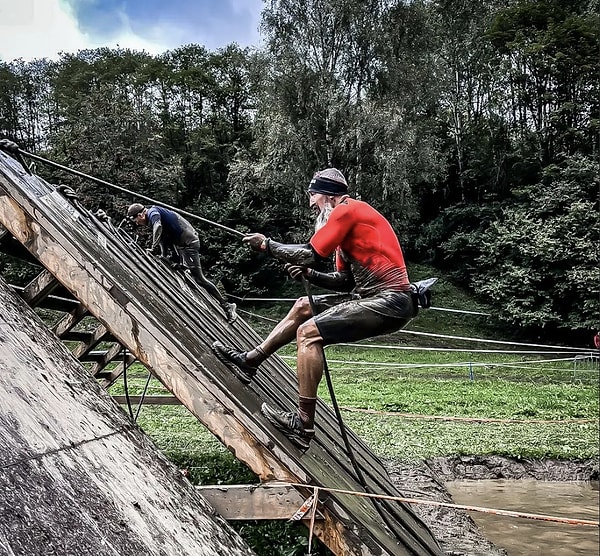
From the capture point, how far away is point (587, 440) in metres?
9.24

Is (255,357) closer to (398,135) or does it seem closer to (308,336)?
(308,336)

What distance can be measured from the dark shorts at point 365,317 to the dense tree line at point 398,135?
18599 mm

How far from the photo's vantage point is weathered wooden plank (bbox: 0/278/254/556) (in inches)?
83.7

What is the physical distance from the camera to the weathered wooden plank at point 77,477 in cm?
213

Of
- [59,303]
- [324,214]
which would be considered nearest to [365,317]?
[324,214]

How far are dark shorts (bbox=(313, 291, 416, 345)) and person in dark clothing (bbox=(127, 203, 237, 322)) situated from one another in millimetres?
3754

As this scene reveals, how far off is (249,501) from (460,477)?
219 inches

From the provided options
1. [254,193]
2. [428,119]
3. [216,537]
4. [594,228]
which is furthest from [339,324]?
[428,119]

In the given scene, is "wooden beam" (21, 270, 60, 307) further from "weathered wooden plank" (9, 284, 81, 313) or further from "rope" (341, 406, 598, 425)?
"rope" (341, 406, 598, 425)

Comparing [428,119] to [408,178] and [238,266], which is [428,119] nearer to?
[408,178]

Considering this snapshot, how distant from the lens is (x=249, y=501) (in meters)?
3.03

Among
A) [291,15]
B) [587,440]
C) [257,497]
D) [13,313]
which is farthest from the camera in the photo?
[291,15]

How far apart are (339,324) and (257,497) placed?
1027mm

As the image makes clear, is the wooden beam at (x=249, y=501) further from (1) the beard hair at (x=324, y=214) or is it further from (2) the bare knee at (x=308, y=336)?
(1) the beard hair at (x=324, y=214)
